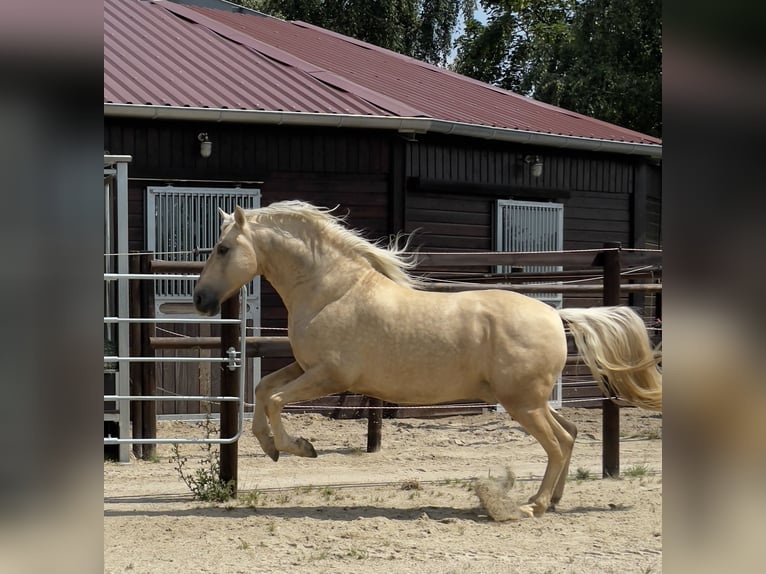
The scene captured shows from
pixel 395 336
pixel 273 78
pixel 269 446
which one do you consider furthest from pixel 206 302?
pixel 273 78

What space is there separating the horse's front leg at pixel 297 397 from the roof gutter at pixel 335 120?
462 cm

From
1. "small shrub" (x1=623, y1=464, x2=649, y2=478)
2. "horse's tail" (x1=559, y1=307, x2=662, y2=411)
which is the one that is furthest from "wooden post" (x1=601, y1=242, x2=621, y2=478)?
"horse's tail" (x1=559, y1=307, x2=662, y2=411)

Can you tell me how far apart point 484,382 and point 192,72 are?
696cm

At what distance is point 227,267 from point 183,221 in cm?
472

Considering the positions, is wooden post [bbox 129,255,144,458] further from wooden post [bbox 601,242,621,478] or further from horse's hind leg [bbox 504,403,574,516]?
wooden post [bbox 601,242,621,478]

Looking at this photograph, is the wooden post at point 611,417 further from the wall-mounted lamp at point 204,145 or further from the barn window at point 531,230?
the wall-mounted lamp at point 204,145

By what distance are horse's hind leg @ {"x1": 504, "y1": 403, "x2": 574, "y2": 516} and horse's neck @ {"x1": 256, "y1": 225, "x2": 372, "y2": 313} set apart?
4.43ft

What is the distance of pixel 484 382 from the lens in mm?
6074

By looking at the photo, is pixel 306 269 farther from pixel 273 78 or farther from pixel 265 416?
pixel 273 78

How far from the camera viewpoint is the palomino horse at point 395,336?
5.94 m

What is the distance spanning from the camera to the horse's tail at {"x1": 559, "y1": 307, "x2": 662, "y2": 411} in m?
6.12
